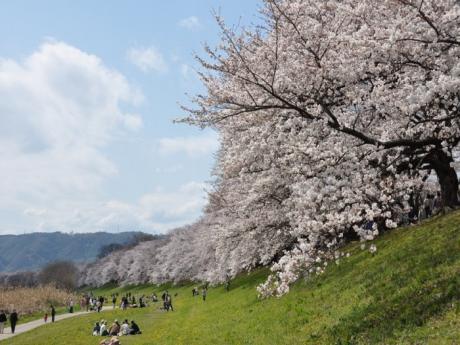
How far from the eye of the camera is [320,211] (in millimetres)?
10438

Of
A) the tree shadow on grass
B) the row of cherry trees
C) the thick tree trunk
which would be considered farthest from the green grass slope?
the row of cherry trees

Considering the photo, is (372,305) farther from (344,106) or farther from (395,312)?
(344,106)

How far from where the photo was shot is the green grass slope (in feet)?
34.9

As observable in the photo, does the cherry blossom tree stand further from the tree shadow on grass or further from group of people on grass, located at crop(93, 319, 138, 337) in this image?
group of people on grass, located at crop(93, 319, 138, 337)

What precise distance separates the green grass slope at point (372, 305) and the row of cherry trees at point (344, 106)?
6.95ft

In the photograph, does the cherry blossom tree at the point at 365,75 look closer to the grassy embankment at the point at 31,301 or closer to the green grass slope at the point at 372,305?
the green grass slope at the point at 372,305

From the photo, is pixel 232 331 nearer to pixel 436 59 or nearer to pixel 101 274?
pixel 436 59

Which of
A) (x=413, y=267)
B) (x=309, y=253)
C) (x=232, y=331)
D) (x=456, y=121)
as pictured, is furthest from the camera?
(x=232, y=331)

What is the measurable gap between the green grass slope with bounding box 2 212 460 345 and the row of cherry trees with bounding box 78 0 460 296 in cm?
212

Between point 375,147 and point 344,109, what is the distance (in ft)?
8.80

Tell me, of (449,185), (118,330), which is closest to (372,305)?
(449,185)

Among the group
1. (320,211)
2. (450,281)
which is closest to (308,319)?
(450,281)

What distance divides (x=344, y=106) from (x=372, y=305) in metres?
5.44

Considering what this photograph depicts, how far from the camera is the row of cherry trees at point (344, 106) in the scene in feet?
32.5
